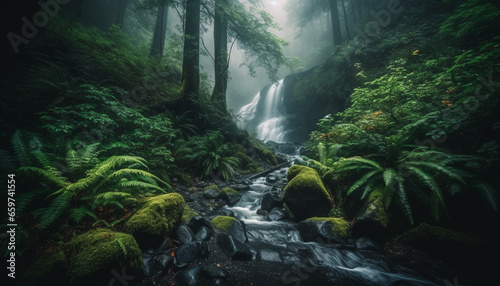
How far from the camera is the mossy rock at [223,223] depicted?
324 cm

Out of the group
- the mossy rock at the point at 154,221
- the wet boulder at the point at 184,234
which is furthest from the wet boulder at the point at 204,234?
the mossy rock at the point at 154,221

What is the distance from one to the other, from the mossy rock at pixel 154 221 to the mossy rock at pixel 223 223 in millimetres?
714

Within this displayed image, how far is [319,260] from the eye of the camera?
261 centimetres

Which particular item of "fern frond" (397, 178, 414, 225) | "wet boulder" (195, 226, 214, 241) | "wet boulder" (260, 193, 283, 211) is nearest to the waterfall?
"wet boulder" (260, 193, 283, 211)

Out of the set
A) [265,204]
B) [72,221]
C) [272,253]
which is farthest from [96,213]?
[265,204]

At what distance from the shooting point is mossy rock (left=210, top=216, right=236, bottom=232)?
324 cm

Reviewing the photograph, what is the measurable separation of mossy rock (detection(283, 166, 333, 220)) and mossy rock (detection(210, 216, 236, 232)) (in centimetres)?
136

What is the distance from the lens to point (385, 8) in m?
16.5

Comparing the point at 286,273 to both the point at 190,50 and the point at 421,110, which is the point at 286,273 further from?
the point at 190,50

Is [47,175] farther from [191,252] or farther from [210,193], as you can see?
[210,193]

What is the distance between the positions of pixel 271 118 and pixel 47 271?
76.4 ft

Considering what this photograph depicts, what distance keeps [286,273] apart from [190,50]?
8.70 m

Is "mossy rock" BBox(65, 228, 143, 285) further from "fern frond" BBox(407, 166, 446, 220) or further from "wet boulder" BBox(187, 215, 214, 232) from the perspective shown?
"fern frond" BBox(407, 166, 446, 220)

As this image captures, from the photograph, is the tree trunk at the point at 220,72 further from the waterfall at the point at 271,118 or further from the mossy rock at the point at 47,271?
the mossy rock at the point at 47,271
